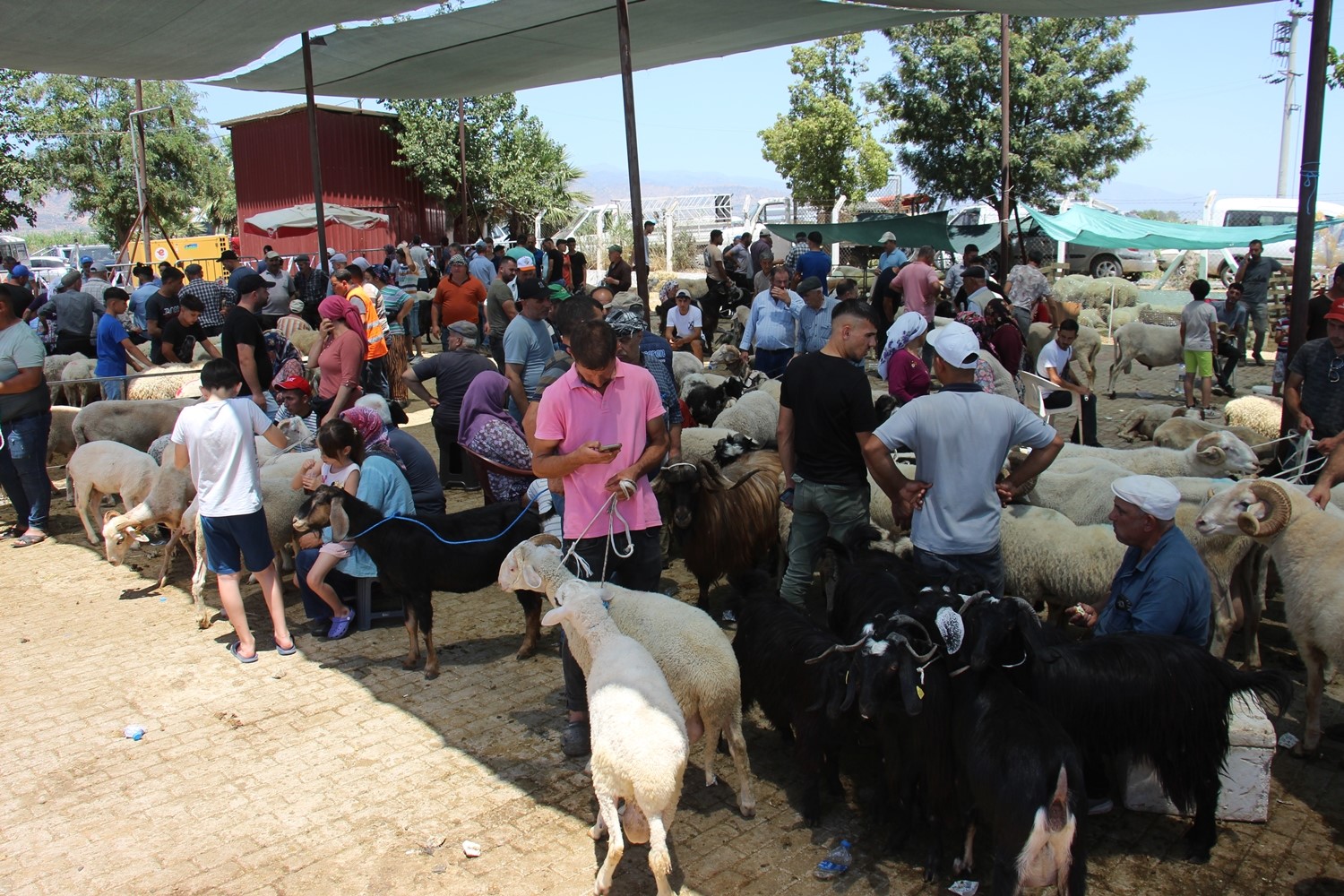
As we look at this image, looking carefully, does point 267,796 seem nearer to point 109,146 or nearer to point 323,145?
point 323,145

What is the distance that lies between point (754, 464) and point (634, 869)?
3.52 meters

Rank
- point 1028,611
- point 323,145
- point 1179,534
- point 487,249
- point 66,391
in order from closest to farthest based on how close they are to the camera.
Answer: point 1028,611, point 1179,534, point 66,391, point 487,249, point 323,145

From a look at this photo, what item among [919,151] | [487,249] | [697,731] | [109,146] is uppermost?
[109,146]

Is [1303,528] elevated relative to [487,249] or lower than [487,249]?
lower

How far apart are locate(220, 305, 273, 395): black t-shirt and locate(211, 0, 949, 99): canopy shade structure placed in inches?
140

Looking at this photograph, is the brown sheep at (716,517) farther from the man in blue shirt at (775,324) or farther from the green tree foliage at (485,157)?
the green tree foliage at (485,157)

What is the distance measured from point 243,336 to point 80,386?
161 inches

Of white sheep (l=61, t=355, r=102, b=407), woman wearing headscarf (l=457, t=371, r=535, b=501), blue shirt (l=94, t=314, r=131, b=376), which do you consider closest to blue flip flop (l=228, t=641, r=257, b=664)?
woman wearing headscarf (l=457, t=371, r=535, b=501)

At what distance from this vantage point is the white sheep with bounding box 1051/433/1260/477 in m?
6.26

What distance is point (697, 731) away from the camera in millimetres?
4016

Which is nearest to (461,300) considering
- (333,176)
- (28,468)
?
(28,468)

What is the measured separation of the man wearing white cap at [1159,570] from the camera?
3781 millimetres

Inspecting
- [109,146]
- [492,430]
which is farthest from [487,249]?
[109,146]

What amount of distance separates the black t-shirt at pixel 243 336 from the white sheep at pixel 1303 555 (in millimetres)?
6888
